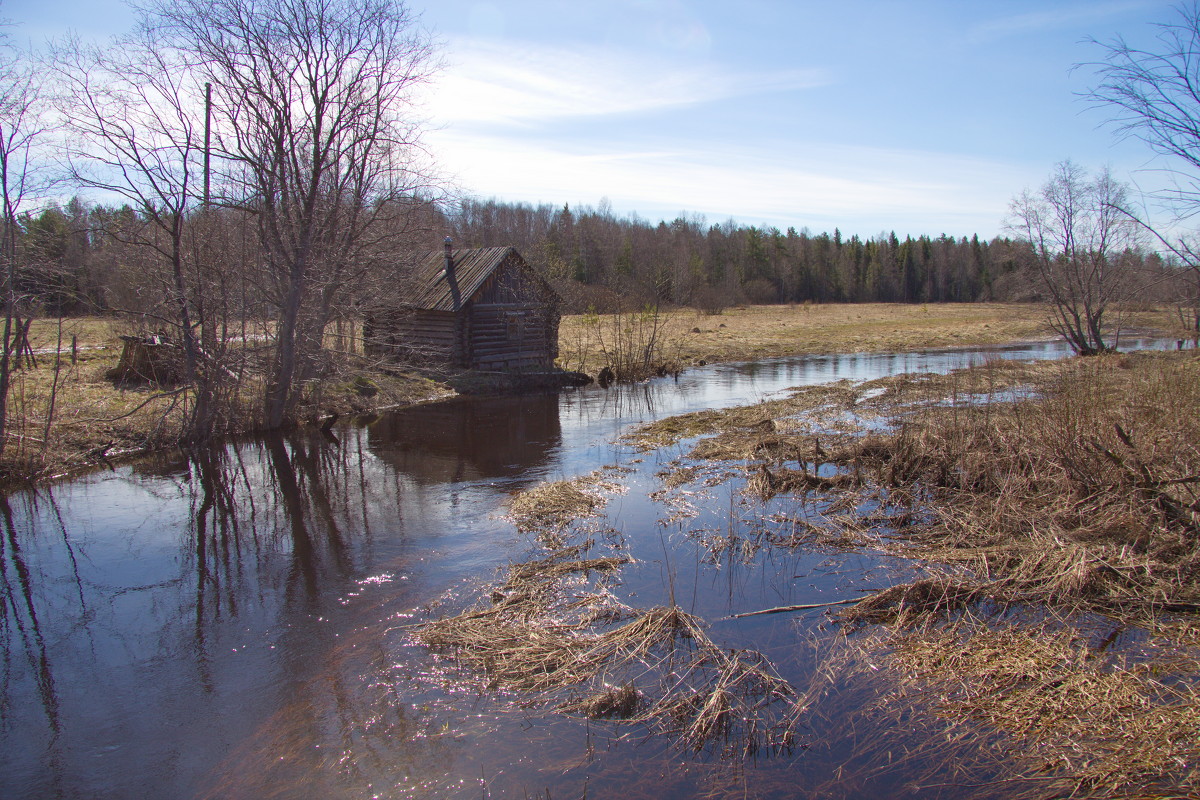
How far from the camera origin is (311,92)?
17234 mm

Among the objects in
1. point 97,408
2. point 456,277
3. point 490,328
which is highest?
point 456,277

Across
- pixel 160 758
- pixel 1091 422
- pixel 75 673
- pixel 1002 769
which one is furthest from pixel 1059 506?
pixel 75 673

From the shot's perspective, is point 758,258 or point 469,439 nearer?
point 469,439

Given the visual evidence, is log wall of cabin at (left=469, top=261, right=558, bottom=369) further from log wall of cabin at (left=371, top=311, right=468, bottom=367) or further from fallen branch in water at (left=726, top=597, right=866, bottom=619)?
fallen branch in water at (left=726, top=597, right=866, bottom=619)

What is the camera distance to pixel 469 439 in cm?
1666

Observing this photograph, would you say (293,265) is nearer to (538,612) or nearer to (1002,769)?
(538,612)

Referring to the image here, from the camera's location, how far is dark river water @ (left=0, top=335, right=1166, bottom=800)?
4.98 meters

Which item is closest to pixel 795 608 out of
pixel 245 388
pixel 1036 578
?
pixel 1036 578

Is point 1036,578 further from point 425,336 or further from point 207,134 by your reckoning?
point 425,336

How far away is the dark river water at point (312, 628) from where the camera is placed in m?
4.98

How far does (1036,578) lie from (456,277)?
2119 centimetres

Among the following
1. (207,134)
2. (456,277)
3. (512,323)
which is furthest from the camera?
(512,323)

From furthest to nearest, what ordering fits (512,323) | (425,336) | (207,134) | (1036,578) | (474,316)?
(512,323) < (425,336) < (474,316) < (207,134) < (1036,578)

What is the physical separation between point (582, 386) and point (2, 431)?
632 inches
